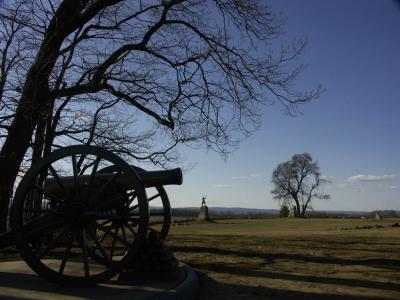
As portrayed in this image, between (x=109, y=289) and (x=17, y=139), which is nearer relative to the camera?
(x=109, y=289)

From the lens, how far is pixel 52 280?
7207 mm

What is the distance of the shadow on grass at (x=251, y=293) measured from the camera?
7.33 meters

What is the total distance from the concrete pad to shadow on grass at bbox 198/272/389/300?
273mm

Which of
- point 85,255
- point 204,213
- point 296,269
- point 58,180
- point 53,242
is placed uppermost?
point 204,213

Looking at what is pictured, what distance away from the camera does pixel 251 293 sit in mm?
7598

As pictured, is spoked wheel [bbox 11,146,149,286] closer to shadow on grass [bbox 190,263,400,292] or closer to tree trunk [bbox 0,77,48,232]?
shadow on grass [bbox 190,263,400,292]

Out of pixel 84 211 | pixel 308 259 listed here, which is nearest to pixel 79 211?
pixel 84 211

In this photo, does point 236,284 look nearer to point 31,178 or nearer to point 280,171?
point 31,178

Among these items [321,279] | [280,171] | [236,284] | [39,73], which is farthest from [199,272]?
[280,171]

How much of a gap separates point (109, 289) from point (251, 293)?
6.49 ft

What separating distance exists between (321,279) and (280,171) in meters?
72.1

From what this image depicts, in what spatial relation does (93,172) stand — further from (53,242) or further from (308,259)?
(308,259)

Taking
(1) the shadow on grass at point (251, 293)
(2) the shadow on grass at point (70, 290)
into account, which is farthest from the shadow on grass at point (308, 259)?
(2) the shadow on grass at point (70, 290)

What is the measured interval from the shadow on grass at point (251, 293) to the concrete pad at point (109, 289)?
273mm
